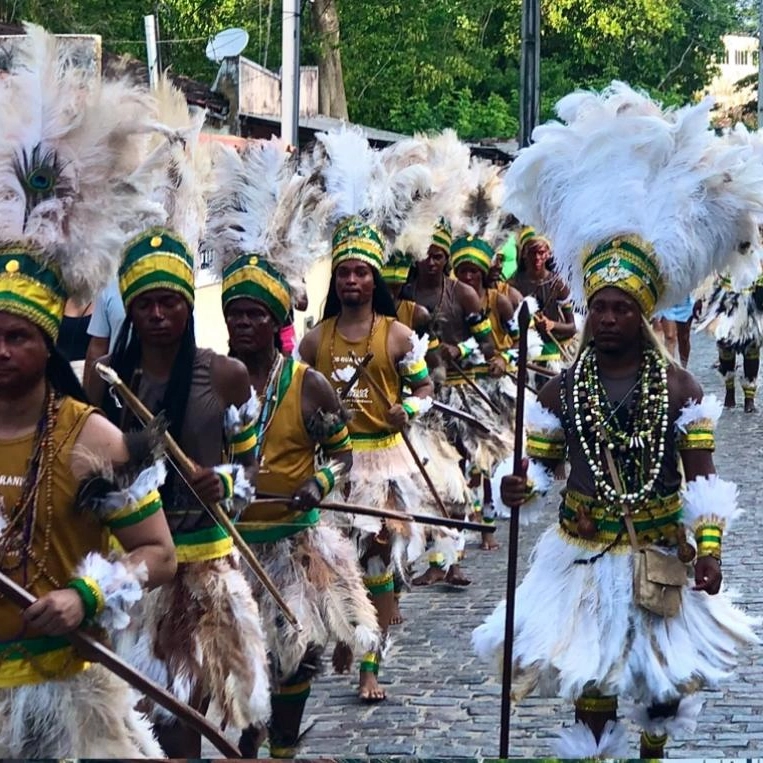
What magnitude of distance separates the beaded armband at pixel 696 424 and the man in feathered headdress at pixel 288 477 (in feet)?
5.24

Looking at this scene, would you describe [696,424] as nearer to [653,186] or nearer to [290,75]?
[653,186]

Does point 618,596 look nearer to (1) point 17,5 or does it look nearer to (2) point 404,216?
(2) point 404,216

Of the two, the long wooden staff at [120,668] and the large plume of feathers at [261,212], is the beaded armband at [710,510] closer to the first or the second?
the large plume of feathers at [261,212]

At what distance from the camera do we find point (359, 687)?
822cm

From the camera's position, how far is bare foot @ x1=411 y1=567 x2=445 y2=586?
10898mm

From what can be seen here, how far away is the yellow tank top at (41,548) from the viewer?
436cm

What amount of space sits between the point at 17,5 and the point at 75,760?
25.8 m

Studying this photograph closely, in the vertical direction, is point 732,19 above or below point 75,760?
above

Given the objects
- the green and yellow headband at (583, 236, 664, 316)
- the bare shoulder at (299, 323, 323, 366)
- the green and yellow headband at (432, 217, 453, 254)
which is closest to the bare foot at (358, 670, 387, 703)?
the bare shoulder at (299, 323, 323, 366)

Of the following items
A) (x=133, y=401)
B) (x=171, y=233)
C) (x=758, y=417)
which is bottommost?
(x=758, y=417)

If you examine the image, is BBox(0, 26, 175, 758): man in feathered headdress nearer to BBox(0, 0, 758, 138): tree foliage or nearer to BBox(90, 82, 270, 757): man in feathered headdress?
BBox(90, 82, 270, 757): man in feathered headdress

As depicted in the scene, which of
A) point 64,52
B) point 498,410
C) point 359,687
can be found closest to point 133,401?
point 64,52

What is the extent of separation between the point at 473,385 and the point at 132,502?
326 inches

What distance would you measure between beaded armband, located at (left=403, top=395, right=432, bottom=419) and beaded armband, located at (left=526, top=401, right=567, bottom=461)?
2.68m
